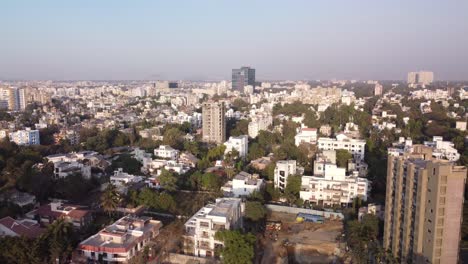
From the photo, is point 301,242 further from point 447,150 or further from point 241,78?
point 241,78

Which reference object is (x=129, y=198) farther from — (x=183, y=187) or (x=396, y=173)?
(x=396, y=173)

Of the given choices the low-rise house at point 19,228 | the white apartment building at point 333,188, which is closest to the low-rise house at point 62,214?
the low-rise house at point 19,228

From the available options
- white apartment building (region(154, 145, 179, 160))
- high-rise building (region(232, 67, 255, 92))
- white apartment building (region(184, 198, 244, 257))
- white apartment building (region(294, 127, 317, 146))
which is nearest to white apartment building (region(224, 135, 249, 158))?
white apartment building (region(154, 145, 179, 160))

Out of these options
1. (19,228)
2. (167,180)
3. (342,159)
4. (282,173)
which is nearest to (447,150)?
(342,159)

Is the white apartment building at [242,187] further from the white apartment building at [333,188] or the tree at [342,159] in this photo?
the tree at [342,159]

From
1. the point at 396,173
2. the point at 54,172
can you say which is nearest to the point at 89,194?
the point at 54,172
